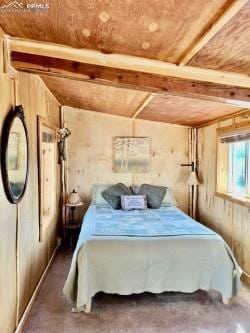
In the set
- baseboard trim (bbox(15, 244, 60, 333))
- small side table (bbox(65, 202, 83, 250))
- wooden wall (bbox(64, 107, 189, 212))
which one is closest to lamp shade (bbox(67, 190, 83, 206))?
small side table (bbox(65, 202, 83, 250))

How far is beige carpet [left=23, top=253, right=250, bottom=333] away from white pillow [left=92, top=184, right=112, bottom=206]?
172 centimetres

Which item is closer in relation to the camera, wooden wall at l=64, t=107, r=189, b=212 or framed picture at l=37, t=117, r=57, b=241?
framed picture at l=37, t=117, r=57, b=241

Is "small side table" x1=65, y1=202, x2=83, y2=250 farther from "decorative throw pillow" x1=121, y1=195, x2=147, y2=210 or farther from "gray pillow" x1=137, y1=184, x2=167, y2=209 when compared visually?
"gray pillow" x1=137, y1=184, x2=167, y2=209

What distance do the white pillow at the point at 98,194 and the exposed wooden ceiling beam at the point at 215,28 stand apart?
3104mm

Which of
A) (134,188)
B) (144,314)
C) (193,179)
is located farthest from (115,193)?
(144,314)

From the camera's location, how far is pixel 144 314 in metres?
2.79

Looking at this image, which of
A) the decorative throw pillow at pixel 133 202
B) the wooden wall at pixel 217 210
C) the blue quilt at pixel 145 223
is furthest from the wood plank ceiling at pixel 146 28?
the decorative throw pillow at pixel 133 202

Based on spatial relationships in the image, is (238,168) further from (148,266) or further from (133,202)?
(148,266)

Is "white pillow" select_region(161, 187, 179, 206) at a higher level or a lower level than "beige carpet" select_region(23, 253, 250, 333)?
higher

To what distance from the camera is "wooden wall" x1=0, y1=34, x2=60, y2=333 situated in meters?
2.08

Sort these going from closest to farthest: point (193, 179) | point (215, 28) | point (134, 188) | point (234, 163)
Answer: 1. point (215, 28)
2. point (234, 163)
3. point (193, 179)
4. point (134, 188)

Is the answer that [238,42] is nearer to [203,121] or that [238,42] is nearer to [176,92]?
[176,92]

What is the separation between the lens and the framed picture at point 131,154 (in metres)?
5.18

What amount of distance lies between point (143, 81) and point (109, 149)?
279 centimetres
